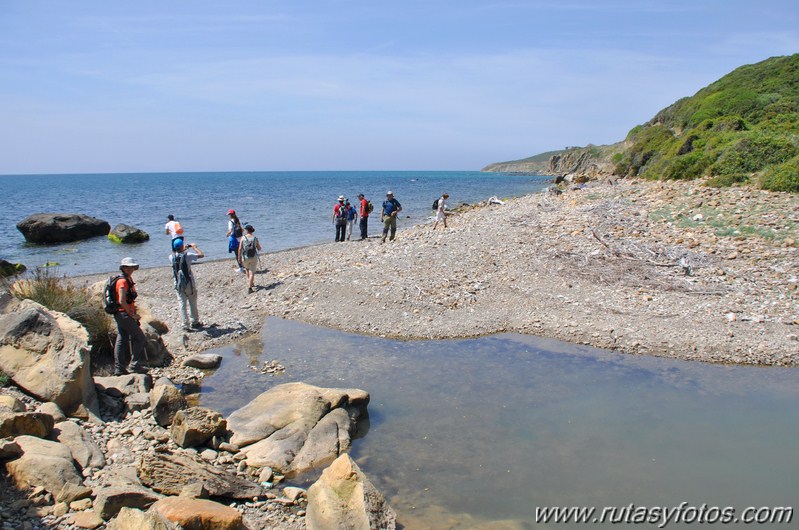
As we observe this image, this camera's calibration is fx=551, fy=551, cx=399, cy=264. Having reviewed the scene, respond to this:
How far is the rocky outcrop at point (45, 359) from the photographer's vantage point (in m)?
8.22

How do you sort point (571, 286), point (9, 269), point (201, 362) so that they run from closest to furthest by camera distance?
point (201, 362), point (571, 286), point (9, 269)

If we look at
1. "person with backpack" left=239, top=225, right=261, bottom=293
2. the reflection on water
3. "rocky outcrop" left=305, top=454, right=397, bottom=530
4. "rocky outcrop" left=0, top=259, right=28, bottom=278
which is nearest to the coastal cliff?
the reflection on water

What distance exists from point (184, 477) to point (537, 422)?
17.8ft

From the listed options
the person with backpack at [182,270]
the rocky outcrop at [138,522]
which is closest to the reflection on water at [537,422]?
the person with backpack at [182,270]

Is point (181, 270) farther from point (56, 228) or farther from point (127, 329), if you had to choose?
point (56, 228)

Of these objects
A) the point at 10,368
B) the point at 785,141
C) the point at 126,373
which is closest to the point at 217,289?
the point at 126,373

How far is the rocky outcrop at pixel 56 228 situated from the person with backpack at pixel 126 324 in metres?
27.8

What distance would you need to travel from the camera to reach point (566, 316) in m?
13.8

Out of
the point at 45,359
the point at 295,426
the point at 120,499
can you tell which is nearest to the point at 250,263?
the point at 45,359

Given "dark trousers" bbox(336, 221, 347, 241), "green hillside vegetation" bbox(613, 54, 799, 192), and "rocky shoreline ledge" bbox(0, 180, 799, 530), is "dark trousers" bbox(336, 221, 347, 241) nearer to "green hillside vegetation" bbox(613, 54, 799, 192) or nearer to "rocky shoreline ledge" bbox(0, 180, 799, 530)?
"rocky shoreline ledge" bbox(0, 180, 799, 530)

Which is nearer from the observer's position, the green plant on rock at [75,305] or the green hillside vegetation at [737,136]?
the green plant on rock at [75,305]

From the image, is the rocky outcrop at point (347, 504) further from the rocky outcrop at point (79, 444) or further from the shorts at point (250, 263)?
the shorts at point (250, 263)

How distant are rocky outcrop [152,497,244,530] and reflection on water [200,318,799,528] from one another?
6.77 ft

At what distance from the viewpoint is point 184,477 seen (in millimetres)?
6703
